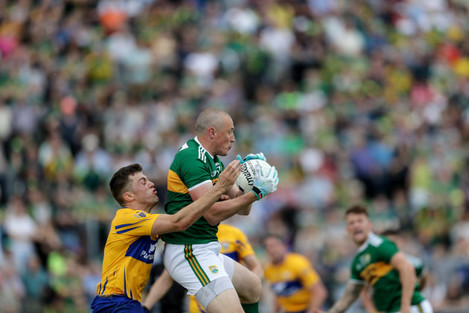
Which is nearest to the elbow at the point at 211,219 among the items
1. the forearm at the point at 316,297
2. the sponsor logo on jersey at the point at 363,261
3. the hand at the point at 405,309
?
the hand at the point at 405,309

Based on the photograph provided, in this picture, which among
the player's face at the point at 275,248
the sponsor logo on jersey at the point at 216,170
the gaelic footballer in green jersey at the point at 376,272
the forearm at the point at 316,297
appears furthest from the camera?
the player's face at the point at 275,248

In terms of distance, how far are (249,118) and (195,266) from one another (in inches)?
424

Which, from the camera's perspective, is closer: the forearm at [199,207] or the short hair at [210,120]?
the forearm at [199,207]

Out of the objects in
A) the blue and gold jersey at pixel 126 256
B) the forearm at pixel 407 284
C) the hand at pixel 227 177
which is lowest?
the forearm at pixel 407 284

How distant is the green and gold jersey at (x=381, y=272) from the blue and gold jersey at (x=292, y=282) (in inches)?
67.9

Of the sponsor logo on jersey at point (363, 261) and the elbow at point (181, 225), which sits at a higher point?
the elbow at point (181, 225)

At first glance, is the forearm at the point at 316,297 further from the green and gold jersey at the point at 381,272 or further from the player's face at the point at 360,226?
the player's face at the point at 360,226

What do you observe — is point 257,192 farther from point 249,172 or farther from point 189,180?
point 189,180

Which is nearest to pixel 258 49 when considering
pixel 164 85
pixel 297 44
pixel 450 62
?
pixel 297 44

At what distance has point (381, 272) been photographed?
9.66m

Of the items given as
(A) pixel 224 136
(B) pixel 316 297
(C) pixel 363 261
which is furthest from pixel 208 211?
(B) pixel 316 297

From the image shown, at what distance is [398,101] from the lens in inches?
763

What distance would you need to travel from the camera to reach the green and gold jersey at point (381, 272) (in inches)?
376

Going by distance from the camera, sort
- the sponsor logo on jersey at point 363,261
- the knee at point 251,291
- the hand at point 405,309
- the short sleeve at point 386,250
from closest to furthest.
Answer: the knee at point 251,291
the hand at point 405,309
the short sleeve at point 386,250
the sponsor logo on jersey at point 363,261
